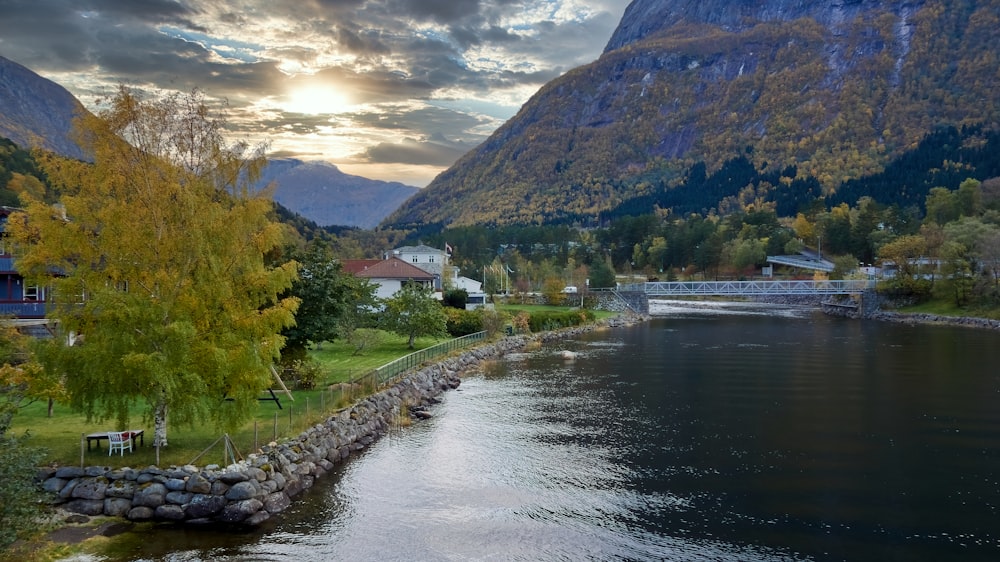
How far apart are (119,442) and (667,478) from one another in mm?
16939

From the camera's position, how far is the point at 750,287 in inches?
4227

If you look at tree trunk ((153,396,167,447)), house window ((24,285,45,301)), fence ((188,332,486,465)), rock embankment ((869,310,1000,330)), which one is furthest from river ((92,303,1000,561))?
rock embankment ((869,310,1000,330))

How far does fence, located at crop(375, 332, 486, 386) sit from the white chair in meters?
13.5

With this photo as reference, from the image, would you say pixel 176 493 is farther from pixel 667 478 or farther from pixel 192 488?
pixel 667 478

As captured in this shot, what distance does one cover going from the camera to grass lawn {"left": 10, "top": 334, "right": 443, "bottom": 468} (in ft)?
67.0

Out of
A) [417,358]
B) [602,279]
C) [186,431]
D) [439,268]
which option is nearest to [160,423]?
[186,431]

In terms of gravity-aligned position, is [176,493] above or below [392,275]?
below

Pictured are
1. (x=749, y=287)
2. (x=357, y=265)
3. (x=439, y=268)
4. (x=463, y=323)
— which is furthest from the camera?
(x=749, y=287)

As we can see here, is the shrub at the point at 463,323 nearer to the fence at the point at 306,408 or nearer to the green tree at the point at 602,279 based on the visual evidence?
the fence at the point at 306,408

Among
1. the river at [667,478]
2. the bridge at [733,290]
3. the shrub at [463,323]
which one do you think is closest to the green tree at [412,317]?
the river at [667,478]

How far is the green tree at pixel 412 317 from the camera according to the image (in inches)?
1946

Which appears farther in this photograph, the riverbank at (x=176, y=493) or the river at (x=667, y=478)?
the riverbank at (x=176, y=493)

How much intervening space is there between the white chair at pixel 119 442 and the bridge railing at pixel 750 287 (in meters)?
81.8

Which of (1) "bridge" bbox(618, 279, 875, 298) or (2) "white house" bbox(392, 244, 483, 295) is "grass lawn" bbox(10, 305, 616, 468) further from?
(1) "bridge" bbox(618, 279, 875, 298)
